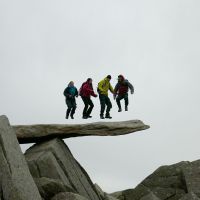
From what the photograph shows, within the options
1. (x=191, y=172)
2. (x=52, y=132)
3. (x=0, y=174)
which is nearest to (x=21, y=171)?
(x=0, y=174)

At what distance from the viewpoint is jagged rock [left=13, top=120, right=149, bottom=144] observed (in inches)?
944

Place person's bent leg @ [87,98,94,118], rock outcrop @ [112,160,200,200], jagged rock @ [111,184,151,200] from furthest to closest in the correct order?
person's bent leg @ [87,98,94,118] → rock outcrop @ [112,160,200,200] → jagged rock @ [111,184,151,200]

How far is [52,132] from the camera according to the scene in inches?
959

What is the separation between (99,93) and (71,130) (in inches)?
161

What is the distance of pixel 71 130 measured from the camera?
976 inches

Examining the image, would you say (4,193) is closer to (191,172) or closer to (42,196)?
(42,196)

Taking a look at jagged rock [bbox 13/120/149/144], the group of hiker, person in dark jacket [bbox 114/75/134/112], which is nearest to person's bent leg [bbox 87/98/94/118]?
the group of hiker

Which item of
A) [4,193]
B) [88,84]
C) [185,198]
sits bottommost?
[185,198]

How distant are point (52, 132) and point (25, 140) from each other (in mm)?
1309

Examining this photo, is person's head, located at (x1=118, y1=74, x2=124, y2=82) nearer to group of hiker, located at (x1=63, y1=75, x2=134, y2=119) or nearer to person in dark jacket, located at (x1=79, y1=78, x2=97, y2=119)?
group of hiker, located at (x1=63, y1=75, x2=134, y2=119)

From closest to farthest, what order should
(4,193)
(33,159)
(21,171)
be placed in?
1. (4,193)
2. (21,171)
3. (33,159)

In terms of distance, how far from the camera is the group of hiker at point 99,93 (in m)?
28.0

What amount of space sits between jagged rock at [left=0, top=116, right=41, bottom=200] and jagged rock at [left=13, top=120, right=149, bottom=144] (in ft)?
11.2

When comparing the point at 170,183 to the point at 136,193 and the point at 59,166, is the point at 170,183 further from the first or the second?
the point at 59,166
